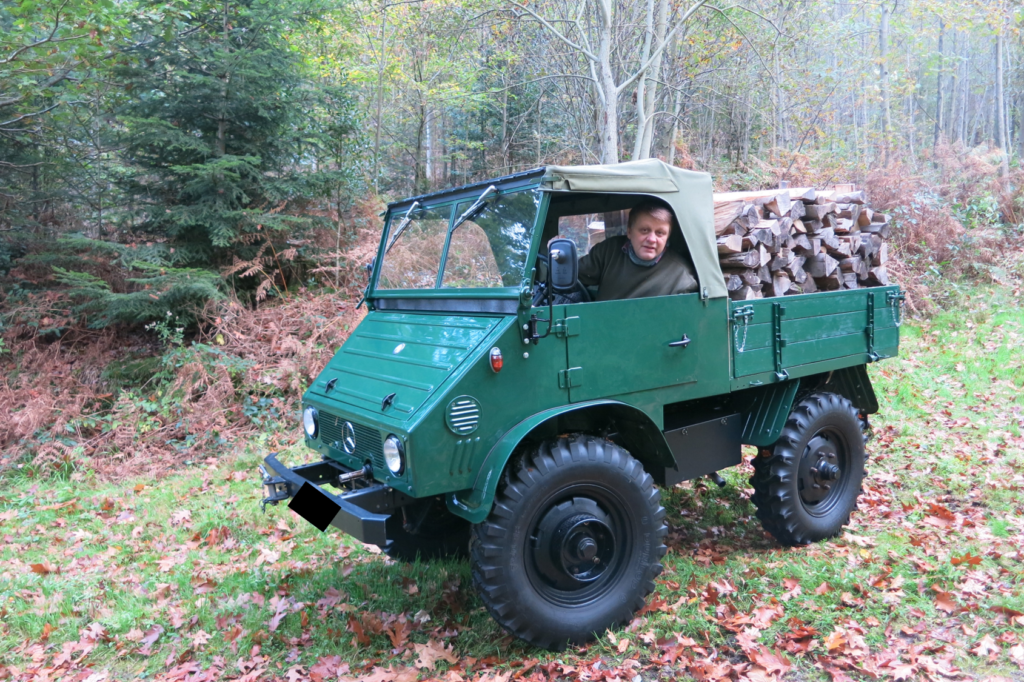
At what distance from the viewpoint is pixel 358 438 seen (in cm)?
359

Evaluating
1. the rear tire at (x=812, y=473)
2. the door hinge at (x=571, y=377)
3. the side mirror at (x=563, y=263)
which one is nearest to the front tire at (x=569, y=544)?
the door hinge at (x=571, y=377)

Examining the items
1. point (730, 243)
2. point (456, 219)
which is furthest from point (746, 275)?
point (456, 219)

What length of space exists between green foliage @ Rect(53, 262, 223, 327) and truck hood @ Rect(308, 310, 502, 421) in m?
5.39

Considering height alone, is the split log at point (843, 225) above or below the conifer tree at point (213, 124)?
below

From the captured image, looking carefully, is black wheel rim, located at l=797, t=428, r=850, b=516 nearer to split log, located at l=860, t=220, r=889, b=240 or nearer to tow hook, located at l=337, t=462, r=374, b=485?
split log, located at l=860, t=220, r=889, b=240

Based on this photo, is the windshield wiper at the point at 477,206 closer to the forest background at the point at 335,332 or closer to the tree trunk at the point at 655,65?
the forest background at the point at 335,332

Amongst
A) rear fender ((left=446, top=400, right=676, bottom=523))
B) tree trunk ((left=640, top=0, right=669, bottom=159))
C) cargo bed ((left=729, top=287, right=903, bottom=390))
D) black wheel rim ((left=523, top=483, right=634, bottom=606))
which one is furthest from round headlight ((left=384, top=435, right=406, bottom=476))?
tree trunk ((left=640, top=0, right=669, bottom=159))

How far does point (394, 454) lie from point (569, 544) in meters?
1.02

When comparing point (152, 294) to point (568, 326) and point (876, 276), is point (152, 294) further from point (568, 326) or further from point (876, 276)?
point (876, 276)

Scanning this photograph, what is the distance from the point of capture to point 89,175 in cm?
1001

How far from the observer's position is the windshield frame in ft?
11.5

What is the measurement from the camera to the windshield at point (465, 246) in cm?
359

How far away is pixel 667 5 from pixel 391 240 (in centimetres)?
830

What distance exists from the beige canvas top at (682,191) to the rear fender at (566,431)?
917 mm
